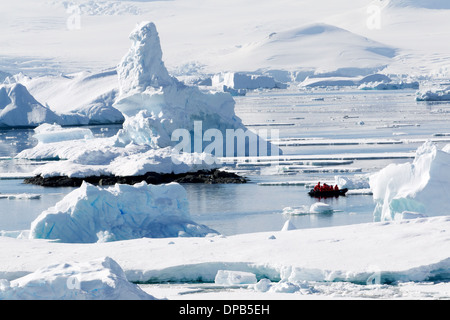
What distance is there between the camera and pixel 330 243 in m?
9.79

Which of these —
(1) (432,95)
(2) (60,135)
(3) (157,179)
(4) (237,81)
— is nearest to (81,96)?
(2) (60,135)

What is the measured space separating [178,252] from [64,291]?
291cm

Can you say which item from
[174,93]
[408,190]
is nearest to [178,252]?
[408,190]

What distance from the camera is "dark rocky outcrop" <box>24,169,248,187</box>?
22.2 m

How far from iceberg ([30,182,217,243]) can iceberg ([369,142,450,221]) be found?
106 inches

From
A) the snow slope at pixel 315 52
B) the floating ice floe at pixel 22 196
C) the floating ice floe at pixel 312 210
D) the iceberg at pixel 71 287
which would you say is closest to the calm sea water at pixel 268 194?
the floating ice floe at pixel 312 210

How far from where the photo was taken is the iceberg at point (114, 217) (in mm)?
12562

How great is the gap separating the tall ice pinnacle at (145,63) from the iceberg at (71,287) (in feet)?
67.4

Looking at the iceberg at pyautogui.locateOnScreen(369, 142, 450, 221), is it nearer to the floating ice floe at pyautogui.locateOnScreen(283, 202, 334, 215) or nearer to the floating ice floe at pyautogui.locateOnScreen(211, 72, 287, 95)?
the floating ice floe at pyautogui.locateOnScreen(283, 202, 334, 215)

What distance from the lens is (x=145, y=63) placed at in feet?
91.9

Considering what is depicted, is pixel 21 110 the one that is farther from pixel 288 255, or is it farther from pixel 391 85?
pixel 391 85

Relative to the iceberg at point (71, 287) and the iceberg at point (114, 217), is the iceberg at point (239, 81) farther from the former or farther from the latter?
the iceberg at point (71, 287)

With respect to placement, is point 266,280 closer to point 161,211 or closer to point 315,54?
point 161,211

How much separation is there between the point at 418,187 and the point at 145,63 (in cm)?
1645
